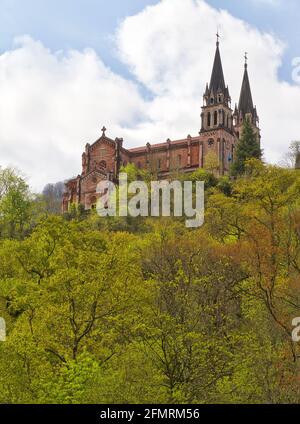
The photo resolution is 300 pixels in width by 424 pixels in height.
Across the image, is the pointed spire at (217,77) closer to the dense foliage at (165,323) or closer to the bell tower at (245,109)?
the bell tower at (245,109)

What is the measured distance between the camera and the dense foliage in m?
22.0

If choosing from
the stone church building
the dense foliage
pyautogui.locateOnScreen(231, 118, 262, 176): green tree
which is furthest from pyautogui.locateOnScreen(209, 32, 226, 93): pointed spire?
the dense foliage

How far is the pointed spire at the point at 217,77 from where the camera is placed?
298ft

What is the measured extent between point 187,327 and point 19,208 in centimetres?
3617

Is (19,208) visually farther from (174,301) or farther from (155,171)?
(174,301)

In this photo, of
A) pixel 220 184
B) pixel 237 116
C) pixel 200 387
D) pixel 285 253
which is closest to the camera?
pixel 200 387

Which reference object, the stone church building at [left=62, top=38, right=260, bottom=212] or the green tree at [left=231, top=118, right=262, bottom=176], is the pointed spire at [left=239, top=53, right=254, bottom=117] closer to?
the stone church building at [left=62, top=38, right=260, bottom=212]

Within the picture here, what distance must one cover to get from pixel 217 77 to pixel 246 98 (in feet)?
45.7

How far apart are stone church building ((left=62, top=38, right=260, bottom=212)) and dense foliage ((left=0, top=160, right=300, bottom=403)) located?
178 feet

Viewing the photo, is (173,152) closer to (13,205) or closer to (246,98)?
(246,98)

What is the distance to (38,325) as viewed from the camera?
25953mm

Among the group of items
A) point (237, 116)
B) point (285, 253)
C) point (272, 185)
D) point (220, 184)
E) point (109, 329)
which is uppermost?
point (237, 116)

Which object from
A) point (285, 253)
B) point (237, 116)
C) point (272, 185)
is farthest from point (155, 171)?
point (285, 253)

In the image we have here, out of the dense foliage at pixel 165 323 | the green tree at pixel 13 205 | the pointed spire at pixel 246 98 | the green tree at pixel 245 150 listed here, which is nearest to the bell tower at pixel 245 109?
the pointed spire at pixel 246 98
